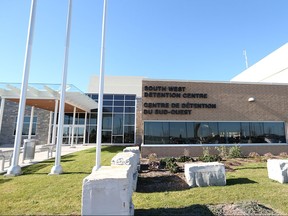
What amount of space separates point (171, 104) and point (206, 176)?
8699 millimetres

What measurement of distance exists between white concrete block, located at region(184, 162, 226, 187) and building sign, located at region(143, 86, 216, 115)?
8228 mm

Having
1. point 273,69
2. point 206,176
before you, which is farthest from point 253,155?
point 273,69

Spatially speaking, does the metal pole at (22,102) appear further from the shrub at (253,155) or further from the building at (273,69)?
the building at (273,69)

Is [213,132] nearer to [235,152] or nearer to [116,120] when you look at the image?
[235,152]

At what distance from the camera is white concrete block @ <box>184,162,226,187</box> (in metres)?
7.29

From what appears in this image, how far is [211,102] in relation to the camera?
52.5 ft

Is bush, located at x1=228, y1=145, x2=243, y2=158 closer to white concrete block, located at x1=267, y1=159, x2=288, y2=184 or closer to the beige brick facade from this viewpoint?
the beige brick facade

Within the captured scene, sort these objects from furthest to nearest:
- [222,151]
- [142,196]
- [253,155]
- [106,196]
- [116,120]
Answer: [116,120] → [222,151] → [253,155] → [142,196] → [106,196]

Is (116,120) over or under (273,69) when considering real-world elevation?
under

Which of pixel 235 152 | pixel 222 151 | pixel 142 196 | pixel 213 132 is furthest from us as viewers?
pixel 213 132

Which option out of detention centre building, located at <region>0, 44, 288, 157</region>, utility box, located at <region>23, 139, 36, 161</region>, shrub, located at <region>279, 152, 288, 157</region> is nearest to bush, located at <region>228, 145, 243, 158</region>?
detention centre building, located at <region>0, 44, 288, 157</region>

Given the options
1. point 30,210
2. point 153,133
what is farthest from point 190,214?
point 153,133

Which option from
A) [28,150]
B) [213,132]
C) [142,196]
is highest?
[213,132]

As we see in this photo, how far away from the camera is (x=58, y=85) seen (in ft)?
58.1
